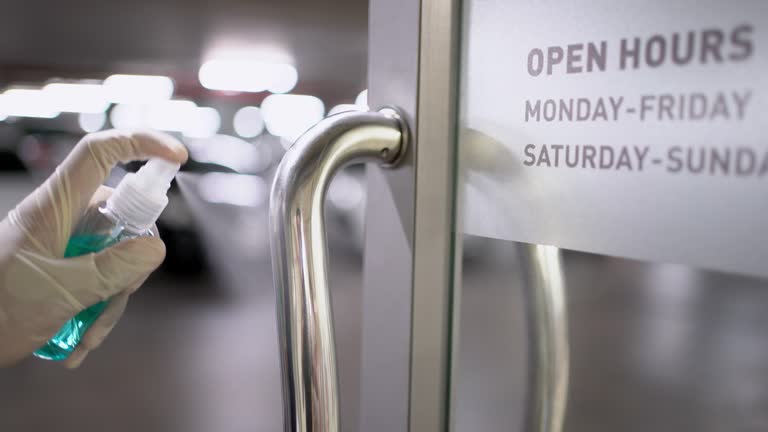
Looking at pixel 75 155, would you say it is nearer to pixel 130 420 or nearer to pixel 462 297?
pixel 462 297

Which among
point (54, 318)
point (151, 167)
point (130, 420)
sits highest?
point (151, 167)

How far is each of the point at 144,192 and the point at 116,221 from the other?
44 mm

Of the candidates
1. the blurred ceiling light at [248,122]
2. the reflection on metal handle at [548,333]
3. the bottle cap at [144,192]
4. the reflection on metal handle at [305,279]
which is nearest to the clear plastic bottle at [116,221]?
the bottle cap at [144,192]

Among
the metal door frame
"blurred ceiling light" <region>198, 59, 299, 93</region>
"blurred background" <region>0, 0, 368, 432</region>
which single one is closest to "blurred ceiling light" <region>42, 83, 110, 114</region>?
"blurred background" <region>0, 0, 368, 432</region>

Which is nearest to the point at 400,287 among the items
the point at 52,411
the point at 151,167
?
the point at 151,167

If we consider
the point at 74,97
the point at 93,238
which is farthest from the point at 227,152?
the point at 93,238

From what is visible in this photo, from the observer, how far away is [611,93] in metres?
0.27

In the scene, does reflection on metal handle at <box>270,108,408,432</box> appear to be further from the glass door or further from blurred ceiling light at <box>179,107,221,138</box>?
blurred ceiling light at <box>179,107,221,138</box>

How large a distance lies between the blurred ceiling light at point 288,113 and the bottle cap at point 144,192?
25 cm

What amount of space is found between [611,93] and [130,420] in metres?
2.36

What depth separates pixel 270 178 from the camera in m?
0.45

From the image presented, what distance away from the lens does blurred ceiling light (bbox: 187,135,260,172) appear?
554mm

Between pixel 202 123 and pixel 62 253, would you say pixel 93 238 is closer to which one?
pixel 62 253

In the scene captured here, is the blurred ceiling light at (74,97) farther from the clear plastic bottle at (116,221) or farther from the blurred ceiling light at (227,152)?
the clear plastic bottle at (116,221)
